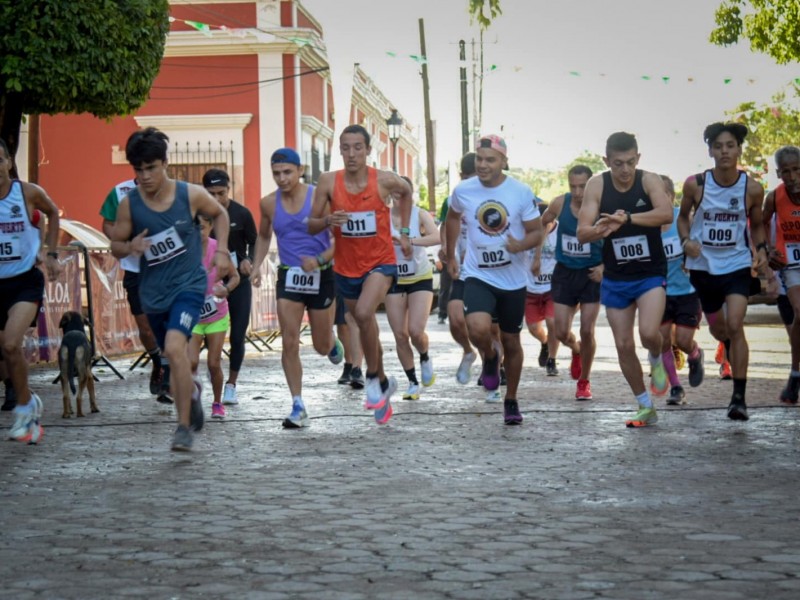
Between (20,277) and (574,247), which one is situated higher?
(574,247)

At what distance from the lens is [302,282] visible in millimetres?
10695

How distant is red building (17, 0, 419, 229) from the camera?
37.2 meters

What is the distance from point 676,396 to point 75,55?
8547mm

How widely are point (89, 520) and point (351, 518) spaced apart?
3.77ft

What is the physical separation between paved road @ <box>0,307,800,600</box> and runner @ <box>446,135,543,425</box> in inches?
23.3

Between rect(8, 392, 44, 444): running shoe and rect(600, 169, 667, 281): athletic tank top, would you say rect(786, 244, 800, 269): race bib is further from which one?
rect(8, 392, 44, 444): running shoe

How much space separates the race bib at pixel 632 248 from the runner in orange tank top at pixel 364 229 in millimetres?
1611

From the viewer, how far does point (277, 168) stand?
11.0 metres

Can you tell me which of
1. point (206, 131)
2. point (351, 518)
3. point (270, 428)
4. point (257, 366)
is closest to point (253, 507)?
point (351, 518)

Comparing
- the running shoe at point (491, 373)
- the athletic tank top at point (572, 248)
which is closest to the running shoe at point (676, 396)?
the running shoe at point (491, 373)

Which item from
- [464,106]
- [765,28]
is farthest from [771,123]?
[765,28]

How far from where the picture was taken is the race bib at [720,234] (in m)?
10.8

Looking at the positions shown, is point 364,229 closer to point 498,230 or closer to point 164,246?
point 498,230

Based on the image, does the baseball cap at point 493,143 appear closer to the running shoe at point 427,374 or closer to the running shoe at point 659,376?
the running shoe at point 659,376
